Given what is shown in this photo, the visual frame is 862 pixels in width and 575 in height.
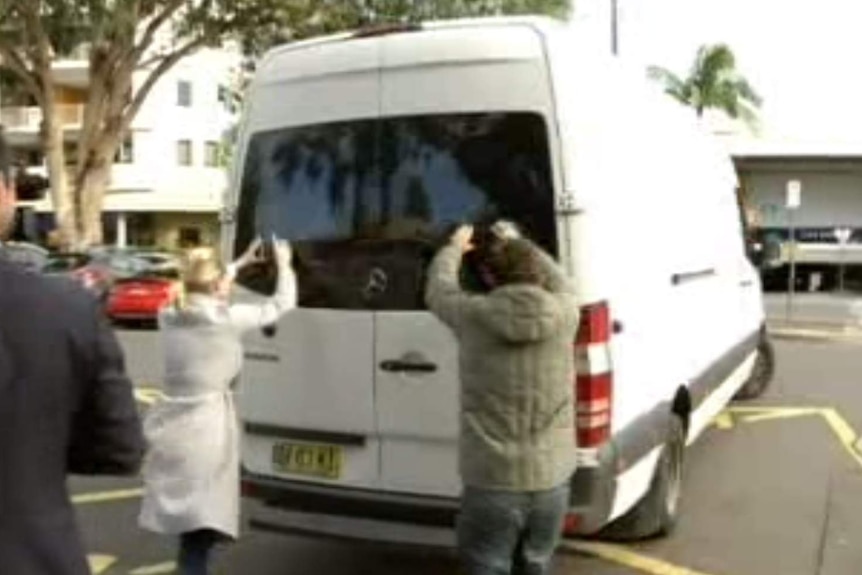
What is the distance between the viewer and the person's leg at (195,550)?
6.05 metres

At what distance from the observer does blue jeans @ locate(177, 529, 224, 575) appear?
6.05 m

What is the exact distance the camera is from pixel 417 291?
6215 mm

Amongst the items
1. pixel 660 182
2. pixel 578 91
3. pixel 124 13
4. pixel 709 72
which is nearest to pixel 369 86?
pixel 578 91

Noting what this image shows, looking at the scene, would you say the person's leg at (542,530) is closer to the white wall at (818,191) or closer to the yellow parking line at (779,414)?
the yellow parking line at (779,414)

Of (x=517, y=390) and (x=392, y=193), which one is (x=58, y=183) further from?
(x=517, y=390)

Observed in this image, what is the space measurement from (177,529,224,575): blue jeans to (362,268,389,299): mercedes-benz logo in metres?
1.19

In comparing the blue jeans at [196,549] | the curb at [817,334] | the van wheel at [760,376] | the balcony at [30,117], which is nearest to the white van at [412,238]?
the blue jeans at [196,549]

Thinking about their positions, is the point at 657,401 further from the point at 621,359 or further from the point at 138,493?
the point at 138,493

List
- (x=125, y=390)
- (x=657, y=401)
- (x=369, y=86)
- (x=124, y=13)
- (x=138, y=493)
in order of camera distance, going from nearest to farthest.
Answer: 1. (x=125, y=390)
2. (x=369, y=86)
3. (x=657, y=401)
4. (x=138, y=493)
5. (x=124, y=13)

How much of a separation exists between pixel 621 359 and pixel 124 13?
25.9 metres

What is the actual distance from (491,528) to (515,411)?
1.45ft

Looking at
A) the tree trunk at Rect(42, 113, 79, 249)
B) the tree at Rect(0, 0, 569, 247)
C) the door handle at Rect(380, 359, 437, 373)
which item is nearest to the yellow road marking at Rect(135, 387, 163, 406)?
the door handle at Rect(380, 359, 437, 373)

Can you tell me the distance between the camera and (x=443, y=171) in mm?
6270

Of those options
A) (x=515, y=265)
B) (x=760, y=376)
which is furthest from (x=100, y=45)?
(x=515, y=265)
